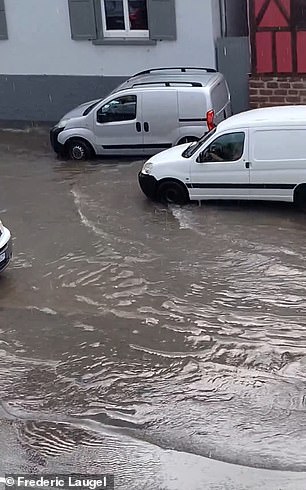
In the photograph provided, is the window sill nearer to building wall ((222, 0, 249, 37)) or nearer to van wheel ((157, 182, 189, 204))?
building wall ((222, 0, 249, 37))

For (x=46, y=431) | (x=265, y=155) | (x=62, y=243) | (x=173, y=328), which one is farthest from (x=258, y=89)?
(x=46, y=431)

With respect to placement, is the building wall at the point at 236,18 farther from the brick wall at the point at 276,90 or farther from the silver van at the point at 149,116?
the silver van at the point at 149,116

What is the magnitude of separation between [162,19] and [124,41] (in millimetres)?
1140

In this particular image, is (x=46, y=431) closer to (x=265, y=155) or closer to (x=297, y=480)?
(x=297, y=480)

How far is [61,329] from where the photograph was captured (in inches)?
415

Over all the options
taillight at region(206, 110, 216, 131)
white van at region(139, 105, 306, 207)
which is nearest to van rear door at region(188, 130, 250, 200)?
white van at region(139, 105, 306, 207)

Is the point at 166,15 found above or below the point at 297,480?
above

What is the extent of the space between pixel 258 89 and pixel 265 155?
17.6 ft

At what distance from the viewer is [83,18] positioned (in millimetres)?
19672

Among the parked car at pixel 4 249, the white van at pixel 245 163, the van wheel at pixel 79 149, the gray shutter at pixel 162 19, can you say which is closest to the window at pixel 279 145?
the white van at pixel 245 163

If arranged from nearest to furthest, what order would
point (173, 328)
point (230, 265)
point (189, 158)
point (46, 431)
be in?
point (46, 431) < point (173, 328) < point (230, 265) < point (189, 158)

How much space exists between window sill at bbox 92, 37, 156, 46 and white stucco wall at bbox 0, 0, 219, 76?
3.8 inches

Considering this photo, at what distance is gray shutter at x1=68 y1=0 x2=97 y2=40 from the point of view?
19.6 meters

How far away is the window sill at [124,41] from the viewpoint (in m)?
19.3
